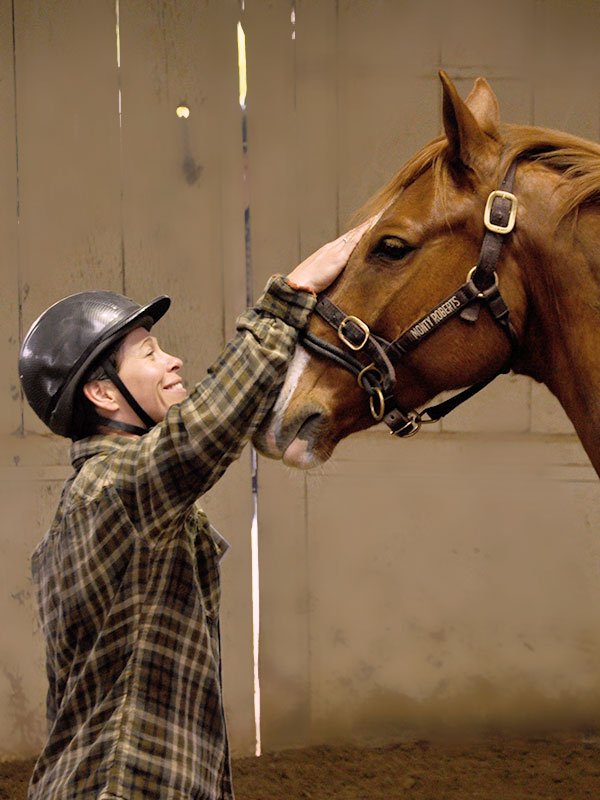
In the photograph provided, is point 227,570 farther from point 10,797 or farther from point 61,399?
point 61,399

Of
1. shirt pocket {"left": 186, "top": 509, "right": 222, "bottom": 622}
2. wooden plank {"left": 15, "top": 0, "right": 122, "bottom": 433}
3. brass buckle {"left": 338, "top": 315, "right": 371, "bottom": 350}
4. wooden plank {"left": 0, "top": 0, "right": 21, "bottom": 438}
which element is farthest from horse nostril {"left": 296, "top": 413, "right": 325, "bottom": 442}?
wooden plank {"left": 0, "top": 0, "right": 21, "bottom": 438}

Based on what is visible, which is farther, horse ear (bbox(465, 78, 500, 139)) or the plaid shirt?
horse ear (bbox(465, 78, 500, 139))

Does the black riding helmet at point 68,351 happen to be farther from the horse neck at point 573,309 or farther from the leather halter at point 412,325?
the horse neck at point 573,309

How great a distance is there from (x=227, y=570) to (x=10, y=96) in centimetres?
175

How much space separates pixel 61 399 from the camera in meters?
1.33

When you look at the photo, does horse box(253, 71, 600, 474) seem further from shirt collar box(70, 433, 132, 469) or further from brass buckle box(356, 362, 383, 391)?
shirt collar box(70, 433, 132, 469)

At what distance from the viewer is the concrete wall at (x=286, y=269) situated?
264 centimetres

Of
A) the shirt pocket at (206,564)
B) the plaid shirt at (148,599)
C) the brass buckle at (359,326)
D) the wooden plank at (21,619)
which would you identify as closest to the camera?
the plaid shirt at (148,599)

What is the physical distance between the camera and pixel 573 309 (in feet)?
3.83

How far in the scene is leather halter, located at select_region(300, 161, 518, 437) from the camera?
116 centimetres

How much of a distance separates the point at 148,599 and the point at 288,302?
49 centimetres

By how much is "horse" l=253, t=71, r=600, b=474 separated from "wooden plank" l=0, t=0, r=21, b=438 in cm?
178

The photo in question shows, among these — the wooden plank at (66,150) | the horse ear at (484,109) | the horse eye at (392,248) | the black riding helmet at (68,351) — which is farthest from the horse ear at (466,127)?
the wooden plank at (66,150)

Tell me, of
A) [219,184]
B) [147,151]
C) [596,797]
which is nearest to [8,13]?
[147,151]
